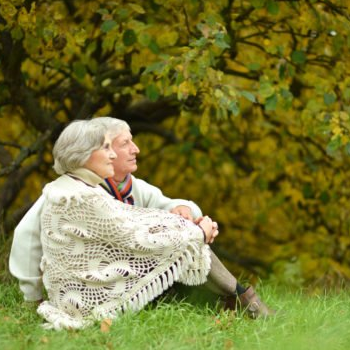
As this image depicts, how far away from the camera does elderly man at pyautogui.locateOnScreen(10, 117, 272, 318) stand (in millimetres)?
4422

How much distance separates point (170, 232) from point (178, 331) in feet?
1.55

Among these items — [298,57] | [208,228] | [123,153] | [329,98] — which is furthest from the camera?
[298,57]

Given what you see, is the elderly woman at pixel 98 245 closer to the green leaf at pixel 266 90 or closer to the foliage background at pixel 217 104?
the foliage background at pixel 217 104

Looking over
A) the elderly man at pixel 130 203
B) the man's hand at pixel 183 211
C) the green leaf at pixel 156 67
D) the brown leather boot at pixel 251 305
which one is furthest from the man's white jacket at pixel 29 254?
the green leaf at pixel 156 67

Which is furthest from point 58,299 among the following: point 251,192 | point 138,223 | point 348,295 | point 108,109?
point 251,192

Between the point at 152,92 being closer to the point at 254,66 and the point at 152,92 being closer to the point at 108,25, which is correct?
the point at 108,25

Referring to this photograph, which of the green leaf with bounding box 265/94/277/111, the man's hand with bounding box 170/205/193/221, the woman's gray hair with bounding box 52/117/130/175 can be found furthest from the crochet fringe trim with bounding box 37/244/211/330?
the green leaf with bounding box 265/94/277/111

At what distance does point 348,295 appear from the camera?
17.9 ft

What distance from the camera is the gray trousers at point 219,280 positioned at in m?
4.43

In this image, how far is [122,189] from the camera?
4586 millimetres

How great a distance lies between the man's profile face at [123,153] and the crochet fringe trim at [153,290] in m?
0.56

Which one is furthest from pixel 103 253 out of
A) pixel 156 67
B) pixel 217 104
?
pixel 217 104

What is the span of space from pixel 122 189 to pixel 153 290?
23.5 inches

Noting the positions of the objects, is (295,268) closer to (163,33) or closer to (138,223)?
(163,33)
